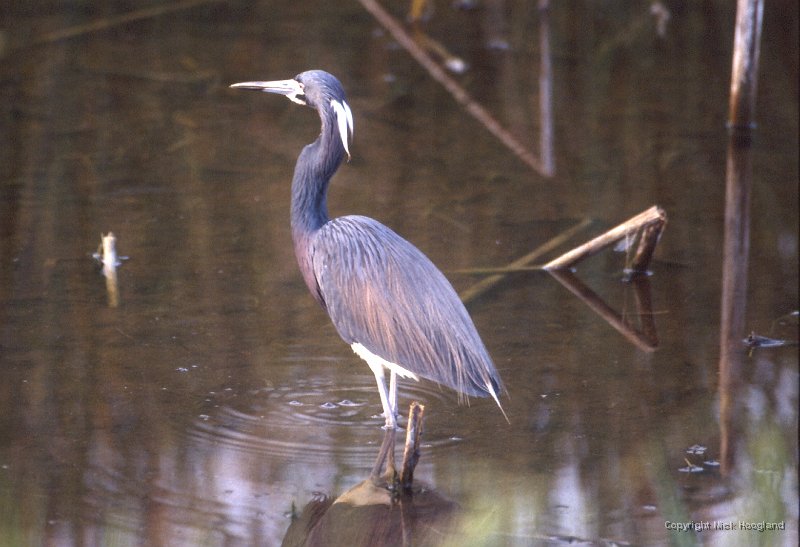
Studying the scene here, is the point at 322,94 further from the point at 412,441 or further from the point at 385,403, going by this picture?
the point at 412,441

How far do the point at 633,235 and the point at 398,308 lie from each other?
233 cm

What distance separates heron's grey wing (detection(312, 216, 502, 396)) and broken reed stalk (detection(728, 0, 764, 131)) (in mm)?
4400

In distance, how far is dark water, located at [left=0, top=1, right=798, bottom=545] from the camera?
4.55m

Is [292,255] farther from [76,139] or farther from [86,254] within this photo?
[76,139]

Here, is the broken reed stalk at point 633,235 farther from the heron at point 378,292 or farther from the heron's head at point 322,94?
the heron's head at point 322,94

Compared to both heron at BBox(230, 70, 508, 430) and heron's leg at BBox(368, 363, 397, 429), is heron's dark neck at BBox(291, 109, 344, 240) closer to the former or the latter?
Answer: heron at BBox(230, 70, 508, 430)

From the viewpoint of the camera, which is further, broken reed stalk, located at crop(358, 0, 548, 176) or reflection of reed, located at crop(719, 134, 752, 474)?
broken reed stalk, located at crop(358, 0, 548, 176)

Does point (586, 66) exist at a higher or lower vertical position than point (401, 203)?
higher

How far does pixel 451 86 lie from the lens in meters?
10.4

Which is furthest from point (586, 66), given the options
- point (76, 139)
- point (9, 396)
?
point (9, 396)

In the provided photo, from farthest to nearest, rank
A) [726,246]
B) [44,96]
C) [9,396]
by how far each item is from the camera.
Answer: [44,96], [726,246], [9,396]

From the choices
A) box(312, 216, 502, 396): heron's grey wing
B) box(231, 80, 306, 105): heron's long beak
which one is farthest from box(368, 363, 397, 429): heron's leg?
box(231, 80, 306, 105): heron's long beak

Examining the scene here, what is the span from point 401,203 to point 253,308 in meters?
1.85

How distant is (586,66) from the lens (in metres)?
11.1
